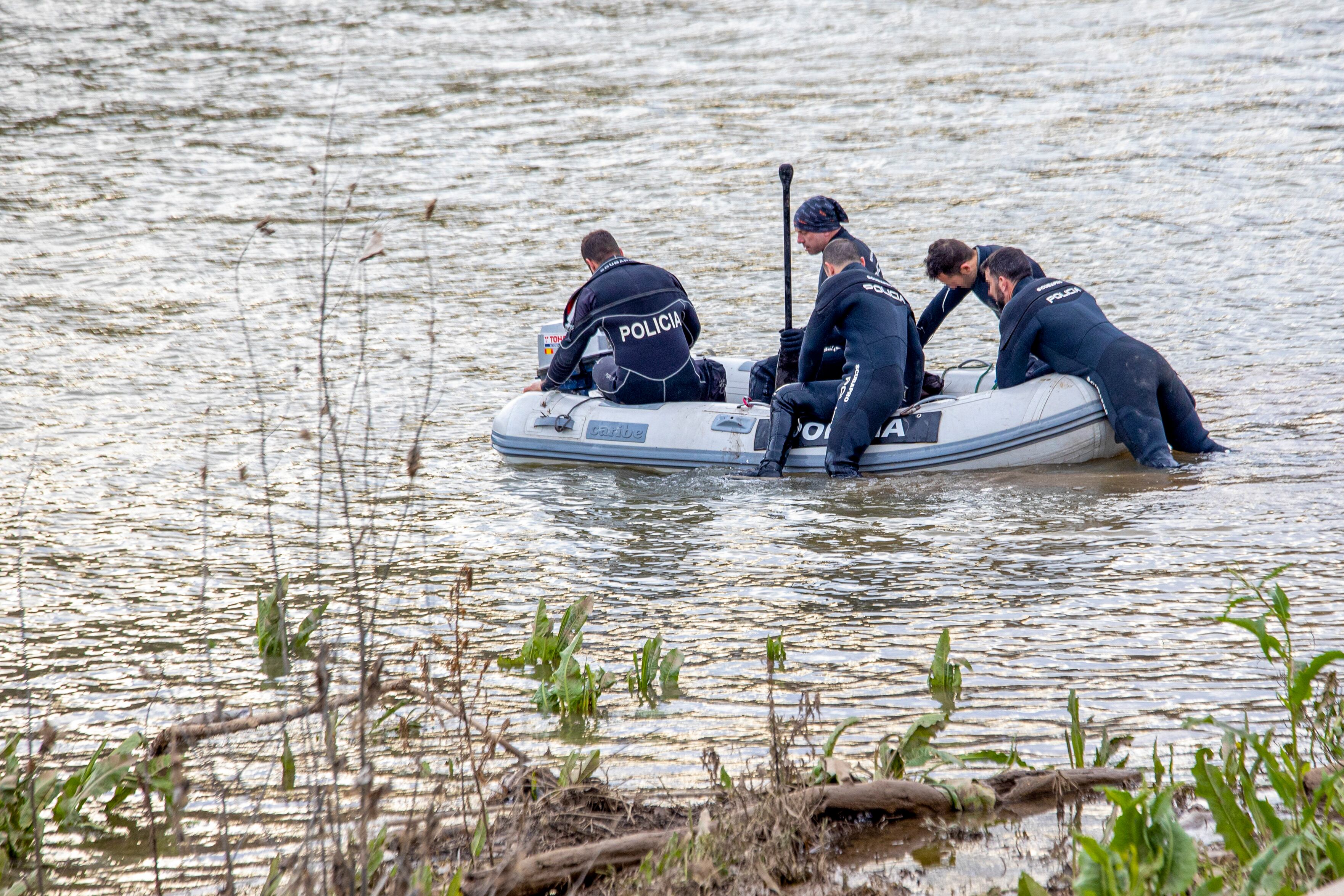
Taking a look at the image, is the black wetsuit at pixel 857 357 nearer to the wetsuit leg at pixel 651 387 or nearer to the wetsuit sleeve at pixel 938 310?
the wetsuit sleeve at pixel 938 310

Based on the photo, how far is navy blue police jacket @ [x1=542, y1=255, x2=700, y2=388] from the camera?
738cm

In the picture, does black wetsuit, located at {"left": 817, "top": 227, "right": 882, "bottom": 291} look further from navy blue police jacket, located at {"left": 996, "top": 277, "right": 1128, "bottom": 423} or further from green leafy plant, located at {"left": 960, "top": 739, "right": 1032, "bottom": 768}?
green leafy plant, located at {"left": 960, "top": 739, "right": 1032, "bottom": 768}

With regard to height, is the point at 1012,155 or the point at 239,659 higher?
the point at 1012,155

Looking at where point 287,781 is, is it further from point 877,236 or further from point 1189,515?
point 877,236

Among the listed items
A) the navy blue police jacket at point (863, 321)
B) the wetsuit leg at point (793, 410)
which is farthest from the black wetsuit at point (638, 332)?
the navy blue police jacket at point (863, 321)

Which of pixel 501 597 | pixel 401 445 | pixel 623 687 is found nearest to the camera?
pixel 623 687

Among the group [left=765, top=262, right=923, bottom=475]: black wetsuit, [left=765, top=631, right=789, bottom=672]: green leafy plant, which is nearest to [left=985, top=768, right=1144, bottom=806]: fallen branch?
[left=765, top=631, right=789, bottom=672]: green leafy plant

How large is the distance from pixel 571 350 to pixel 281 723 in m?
4.45

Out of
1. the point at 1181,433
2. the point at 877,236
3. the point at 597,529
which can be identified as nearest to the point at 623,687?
the point at 597,529

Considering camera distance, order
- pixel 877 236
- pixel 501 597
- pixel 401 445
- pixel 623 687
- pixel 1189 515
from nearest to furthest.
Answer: pixel 623 687, pixel 501 597, pixel 1189 515, pixel 401 445, pixel 877 236

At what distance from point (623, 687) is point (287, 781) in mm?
1172

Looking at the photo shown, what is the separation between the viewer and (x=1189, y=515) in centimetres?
599

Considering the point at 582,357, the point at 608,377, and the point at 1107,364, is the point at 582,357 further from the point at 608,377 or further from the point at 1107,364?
the point at 1107,364

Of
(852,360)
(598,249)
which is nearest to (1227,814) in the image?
(852,360)
